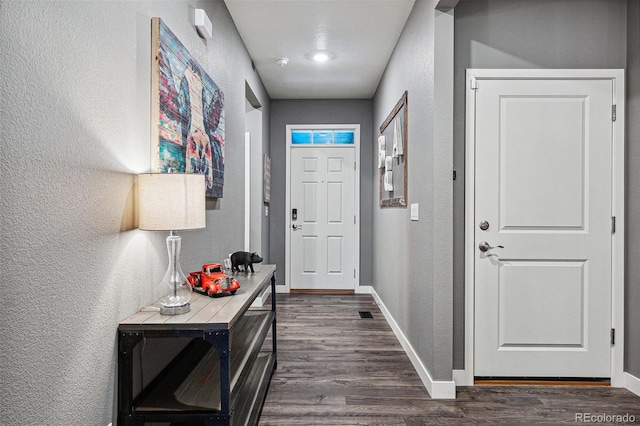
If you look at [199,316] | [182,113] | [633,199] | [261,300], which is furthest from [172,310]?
[261,300]

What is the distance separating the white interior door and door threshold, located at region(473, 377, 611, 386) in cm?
296

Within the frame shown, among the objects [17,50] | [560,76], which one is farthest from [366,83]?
[17,50]

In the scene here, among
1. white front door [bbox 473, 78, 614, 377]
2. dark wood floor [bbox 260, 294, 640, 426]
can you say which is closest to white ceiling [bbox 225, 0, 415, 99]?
white front door [bbox 473, 78, 614, 377]

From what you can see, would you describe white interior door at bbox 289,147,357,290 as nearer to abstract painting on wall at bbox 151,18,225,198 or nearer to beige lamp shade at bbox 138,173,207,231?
abstract painting on wall at bbox 151,18,225,198

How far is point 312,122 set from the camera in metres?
5.37

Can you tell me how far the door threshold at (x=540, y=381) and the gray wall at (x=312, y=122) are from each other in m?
2.90

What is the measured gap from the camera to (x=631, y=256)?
2469mm

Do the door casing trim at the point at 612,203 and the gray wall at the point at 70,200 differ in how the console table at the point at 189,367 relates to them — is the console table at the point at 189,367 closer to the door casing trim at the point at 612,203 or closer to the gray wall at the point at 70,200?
the gray wall at the point at 70,200

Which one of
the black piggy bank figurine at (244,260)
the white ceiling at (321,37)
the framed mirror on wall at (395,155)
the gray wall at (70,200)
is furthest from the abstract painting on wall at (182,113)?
the framed mirror on wall at (395,155)

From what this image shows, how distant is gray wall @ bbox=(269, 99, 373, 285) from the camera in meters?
5.35

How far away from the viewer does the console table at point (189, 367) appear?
1394 millimetres

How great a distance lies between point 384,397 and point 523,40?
95.2 inches

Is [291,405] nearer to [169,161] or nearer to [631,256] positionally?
[169,161]

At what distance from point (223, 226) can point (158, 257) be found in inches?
44.6
